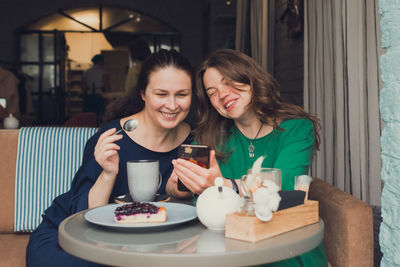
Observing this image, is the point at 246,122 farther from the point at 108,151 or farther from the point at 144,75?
the point at 108,151

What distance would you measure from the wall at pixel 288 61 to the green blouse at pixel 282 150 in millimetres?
1965

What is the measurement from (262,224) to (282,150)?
2.42 ft

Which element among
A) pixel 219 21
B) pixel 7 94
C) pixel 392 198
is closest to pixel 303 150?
pixel 392 198

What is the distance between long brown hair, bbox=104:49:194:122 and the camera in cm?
194

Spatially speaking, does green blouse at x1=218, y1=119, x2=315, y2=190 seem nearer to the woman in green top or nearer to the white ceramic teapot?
Answer: the woman in green top

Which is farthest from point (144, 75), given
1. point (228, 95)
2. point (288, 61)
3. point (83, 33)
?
point (83, 33)

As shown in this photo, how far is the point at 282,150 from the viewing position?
1.79m

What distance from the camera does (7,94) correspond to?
5.73 m

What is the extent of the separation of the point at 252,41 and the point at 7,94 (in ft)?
10.4

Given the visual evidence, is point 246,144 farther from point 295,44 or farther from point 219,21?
point 219,21

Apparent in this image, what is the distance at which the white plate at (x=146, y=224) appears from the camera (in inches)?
46.8

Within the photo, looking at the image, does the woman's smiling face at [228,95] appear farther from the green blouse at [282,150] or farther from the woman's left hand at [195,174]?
the woman's left hand at [195,174]

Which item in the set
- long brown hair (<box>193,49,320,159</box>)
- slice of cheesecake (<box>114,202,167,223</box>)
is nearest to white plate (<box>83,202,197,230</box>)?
slice of cheesecake (<box>114,202,167,223</box>)

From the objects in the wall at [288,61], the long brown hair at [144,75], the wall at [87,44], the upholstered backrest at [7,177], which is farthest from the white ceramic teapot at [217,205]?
the wall at [87,44]
